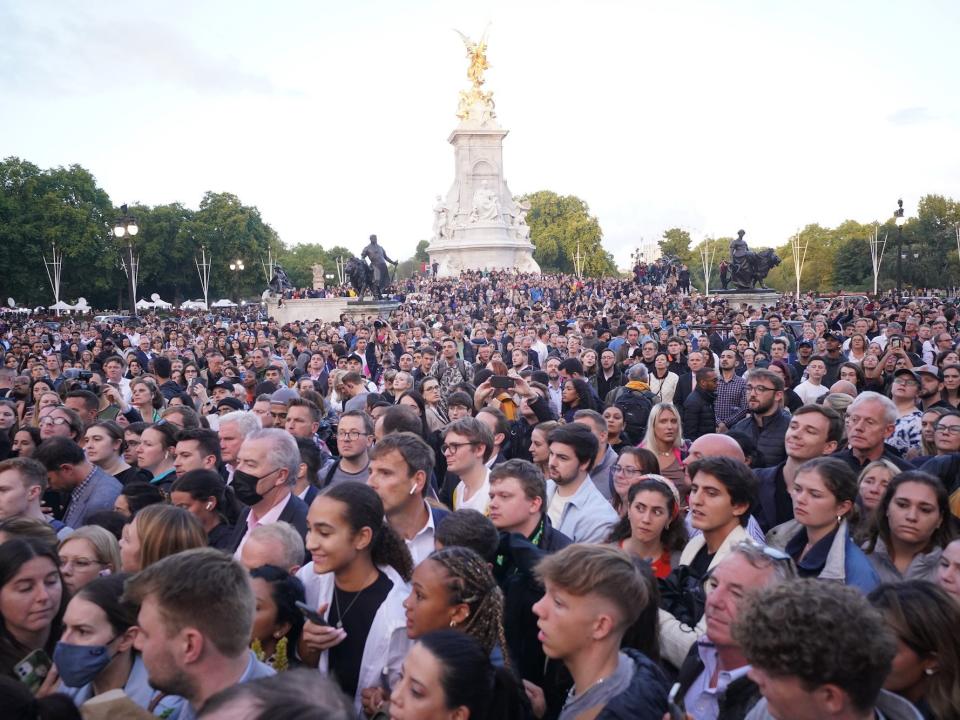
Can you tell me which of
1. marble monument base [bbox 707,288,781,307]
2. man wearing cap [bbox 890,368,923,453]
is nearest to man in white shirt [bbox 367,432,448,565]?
man wearing cap [bbox 890,368,923,453]

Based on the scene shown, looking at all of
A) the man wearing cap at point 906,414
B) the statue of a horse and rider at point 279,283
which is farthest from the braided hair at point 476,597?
the statue of a horse and rider at point 279,283

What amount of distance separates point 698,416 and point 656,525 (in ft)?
15.9

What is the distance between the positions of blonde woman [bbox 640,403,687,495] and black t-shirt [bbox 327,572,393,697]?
3.40 metres

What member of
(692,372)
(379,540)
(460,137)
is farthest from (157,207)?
(379,540)

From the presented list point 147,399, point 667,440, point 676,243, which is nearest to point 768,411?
point 667,440

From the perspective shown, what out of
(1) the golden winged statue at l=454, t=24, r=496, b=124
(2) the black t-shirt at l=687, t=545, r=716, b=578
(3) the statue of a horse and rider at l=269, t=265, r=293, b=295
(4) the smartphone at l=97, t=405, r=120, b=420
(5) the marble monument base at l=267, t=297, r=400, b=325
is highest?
(1) the golden winged statue at l=454, t=24, r=496, b=124

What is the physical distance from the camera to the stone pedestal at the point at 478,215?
6438 cm

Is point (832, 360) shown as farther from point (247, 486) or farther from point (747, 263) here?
point (747, 263)

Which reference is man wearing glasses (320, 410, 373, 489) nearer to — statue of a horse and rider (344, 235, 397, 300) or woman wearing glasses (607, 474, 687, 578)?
woman wearing glasses (607, 474, 687, 578)

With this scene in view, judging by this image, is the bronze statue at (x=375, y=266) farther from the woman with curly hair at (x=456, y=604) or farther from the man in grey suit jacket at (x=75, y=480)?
the woman with curly hair at (x=456, y=604)

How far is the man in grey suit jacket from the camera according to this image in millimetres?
5621

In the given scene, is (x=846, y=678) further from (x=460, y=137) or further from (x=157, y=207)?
(x=157, y=207)

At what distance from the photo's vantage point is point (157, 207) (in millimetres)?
74812

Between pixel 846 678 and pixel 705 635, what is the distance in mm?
999
